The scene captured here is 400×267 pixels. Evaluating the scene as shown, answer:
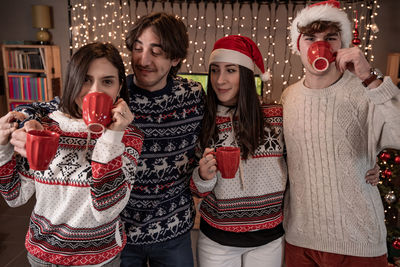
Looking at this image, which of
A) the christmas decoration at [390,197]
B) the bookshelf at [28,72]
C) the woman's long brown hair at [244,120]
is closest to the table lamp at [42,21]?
the bookshelf at [28,72]

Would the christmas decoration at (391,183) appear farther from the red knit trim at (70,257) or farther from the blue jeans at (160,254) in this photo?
the red knit trim at (70,257)

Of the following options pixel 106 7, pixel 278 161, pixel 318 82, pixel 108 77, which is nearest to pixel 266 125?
pixel 278 161

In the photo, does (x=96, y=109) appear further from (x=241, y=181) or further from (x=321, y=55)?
(x=321, y=55)

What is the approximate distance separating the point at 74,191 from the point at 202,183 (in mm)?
537

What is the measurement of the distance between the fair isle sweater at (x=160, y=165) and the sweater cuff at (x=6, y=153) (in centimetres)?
48

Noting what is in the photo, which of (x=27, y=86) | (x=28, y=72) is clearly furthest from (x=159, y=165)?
(x=28, y=72)

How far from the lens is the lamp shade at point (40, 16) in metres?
4.91

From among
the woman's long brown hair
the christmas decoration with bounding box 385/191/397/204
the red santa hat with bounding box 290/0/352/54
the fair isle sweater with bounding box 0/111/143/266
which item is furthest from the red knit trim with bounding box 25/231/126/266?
the christmas decoration with bounding box 385/191/397/204

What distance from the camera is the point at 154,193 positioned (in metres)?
1.42

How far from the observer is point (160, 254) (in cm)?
147

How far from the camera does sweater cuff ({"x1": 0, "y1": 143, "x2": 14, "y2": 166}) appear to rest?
3.51ft

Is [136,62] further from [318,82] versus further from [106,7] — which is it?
[106,7]

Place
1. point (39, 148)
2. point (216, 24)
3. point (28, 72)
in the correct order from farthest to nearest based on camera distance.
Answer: point (28, 72) < point (216, 24) < point (39, 148)

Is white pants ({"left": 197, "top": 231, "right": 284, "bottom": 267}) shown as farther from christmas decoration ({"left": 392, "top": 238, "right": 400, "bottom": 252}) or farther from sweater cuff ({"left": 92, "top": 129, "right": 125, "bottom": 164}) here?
christmas decoration ({"left": 392, "top": 238, "right": 400, "bottom": 252})
